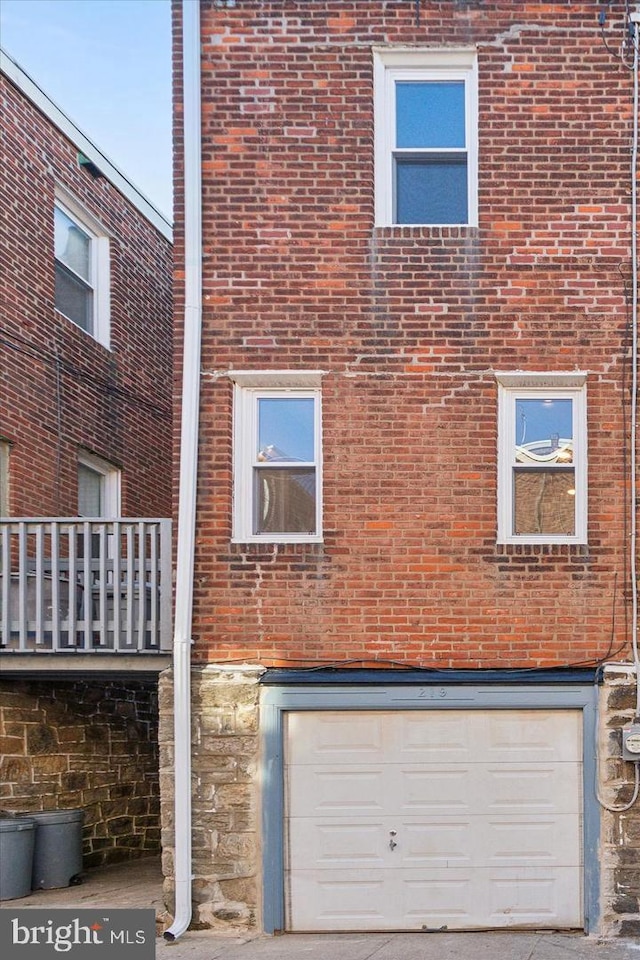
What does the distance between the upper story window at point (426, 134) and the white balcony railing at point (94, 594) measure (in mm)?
3605

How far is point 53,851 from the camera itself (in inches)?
455

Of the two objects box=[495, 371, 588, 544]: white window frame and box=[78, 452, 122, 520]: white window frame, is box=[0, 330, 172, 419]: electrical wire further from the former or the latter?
box=[495, 371, 588, 544]: white window frame

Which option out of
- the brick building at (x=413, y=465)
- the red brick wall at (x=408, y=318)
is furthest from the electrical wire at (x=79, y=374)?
the red brick wall at (x=408, y=318)

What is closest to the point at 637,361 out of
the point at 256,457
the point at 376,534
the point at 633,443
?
the point at 633,443

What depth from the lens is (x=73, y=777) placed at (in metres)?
12.7

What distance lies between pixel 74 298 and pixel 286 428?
515 centimetres

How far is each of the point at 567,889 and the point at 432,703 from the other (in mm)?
1870

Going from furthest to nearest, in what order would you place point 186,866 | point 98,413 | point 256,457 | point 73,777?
point 98,413, point 73,777, point 256,457, point 186,866

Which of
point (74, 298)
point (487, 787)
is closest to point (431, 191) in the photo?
point (487, 787)

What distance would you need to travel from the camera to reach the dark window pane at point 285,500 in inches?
396

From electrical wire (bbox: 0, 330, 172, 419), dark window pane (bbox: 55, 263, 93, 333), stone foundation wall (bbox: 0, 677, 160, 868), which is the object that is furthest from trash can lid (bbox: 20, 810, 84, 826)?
dark window pane (bbox: 55, 263, 93, 333)

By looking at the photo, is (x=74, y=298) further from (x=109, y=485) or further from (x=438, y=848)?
(x=438, y=848)

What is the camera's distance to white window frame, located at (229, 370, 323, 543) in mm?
10008

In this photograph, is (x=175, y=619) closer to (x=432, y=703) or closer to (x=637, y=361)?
(x=432, y=703)
